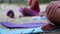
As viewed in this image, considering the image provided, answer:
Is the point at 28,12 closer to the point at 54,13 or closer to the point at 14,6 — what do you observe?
the point at 54,13

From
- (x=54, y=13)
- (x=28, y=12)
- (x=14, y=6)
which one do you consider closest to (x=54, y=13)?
(x=54, y=13)

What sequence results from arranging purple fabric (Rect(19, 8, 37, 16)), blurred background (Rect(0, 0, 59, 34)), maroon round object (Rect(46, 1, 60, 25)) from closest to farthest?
maroon round object (Rect(46, 1, 60, 25)), purple fabric (Rect(19, 8, 37, 16)), blurred background (Rect(0, 0, 59, 34))

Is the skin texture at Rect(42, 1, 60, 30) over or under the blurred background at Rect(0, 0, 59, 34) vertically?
over

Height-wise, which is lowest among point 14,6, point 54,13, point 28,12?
point 14,6

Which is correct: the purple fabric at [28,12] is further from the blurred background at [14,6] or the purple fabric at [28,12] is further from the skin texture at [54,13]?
the skin texture at [54,13]

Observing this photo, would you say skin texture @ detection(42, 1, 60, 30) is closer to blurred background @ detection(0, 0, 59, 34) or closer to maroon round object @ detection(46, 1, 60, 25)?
maroon round object @ detection(46, 1, 60, 25)

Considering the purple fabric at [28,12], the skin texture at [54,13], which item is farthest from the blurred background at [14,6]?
the skin texture at [54,13]

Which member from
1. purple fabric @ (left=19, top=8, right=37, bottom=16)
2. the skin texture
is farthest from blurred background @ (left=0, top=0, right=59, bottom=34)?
the skin texture

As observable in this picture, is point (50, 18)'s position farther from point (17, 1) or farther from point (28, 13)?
point (17, 1)

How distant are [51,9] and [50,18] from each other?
0.09 m

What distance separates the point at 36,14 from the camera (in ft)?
16.3

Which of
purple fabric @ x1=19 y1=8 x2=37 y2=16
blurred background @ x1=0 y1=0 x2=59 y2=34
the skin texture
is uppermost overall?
the skin texture

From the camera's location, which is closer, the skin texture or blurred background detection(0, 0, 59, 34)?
the skin texture

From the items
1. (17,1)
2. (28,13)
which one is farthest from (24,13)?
(17,1)
